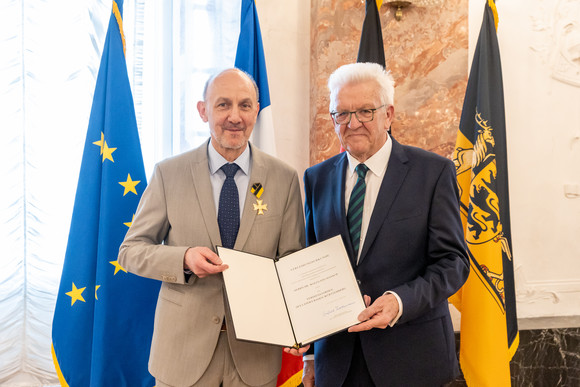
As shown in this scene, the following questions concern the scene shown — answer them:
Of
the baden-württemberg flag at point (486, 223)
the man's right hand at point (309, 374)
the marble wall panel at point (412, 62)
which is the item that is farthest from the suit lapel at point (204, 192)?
the baden-württemberg flag at point (486, 223)

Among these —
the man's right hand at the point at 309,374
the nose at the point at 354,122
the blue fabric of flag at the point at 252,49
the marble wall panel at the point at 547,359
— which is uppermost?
the blue fabric of flag at the point at 252,49

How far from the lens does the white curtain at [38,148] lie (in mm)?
2959

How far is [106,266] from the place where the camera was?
2750 mm

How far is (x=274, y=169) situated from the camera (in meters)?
2.14

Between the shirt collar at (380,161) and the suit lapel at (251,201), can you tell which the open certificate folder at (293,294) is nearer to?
the suit lapel at (251,201)

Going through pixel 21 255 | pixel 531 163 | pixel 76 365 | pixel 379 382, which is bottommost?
pixel 76 365

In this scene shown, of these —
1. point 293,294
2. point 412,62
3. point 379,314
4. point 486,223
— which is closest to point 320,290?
point 293,294

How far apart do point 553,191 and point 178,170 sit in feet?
9.71

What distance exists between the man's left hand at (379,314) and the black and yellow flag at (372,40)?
1.79 metres

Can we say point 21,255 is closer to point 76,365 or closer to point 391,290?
point 76,365

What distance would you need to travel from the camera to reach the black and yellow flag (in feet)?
9.97

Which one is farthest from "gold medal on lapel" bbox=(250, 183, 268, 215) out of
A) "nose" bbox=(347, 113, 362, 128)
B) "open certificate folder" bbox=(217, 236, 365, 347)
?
"nose" bbox=(347, 113, 362, 128)

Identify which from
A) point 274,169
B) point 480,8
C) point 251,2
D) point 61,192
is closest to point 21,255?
point 61,192

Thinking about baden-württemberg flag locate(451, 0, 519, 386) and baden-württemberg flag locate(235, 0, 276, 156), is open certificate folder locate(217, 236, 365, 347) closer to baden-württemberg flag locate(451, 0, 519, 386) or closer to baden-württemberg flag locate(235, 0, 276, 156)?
baden-württemberg flag locate(235, 0, 276, 156)
